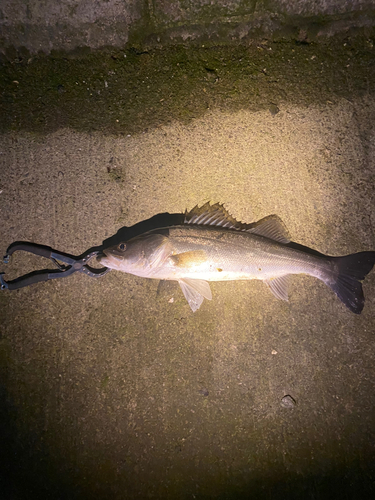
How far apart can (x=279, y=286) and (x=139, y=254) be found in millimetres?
1645

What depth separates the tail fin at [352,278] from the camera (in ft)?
9.13

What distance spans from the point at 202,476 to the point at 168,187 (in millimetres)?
3281

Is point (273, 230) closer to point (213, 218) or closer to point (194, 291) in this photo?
point (213, 218)

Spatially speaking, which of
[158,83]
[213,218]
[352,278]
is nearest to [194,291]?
[213,218]

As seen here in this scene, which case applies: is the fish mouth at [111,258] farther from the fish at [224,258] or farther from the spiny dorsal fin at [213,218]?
the spiny dorsal fin at [213,218]

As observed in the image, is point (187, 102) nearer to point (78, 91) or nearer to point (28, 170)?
point (78, 91)

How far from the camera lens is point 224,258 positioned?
→ 103 inches

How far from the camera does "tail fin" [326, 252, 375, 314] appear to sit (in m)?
2.78

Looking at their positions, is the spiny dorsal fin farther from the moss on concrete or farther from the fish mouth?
the moss on concrete

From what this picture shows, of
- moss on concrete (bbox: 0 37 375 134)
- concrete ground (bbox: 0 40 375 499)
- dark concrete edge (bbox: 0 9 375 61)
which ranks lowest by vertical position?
concrete ground (bbox: 0 40 375 499)

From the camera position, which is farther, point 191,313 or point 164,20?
point 164,20

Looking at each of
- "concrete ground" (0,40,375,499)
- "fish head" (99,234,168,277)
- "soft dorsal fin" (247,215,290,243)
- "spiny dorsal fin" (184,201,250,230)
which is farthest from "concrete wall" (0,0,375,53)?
"fish head" (99,234,168,277)

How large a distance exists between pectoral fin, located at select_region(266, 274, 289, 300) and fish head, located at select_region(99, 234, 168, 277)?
1288 mm

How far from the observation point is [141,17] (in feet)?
9.90
